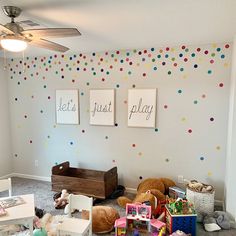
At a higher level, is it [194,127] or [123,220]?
[194,127]

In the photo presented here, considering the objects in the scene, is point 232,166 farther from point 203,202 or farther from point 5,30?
point 5,30

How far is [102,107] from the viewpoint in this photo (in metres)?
3.61

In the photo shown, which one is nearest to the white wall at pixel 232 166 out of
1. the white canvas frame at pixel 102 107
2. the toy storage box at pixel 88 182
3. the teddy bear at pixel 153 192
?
the teddy bear at pixel 153 192

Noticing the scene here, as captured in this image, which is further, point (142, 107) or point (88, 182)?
point (142, 107)

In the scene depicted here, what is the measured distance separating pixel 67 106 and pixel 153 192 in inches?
78.8

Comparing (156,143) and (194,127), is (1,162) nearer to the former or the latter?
(156,143)

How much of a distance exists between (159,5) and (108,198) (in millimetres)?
2627

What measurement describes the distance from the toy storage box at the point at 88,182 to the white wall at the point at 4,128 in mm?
1382

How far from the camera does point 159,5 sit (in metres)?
1.84

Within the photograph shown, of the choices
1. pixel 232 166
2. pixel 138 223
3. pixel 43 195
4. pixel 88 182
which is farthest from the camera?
pixel 43 195

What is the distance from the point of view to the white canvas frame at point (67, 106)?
12.4 feet

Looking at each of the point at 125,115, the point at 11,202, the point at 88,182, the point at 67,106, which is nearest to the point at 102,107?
the point at 125,115

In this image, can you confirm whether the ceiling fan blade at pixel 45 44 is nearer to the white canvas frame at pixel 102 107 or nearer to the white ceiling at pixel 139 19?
the white ceiling at pixel 139 19

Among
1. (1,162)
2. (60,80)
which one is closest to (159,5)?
(60,80)
